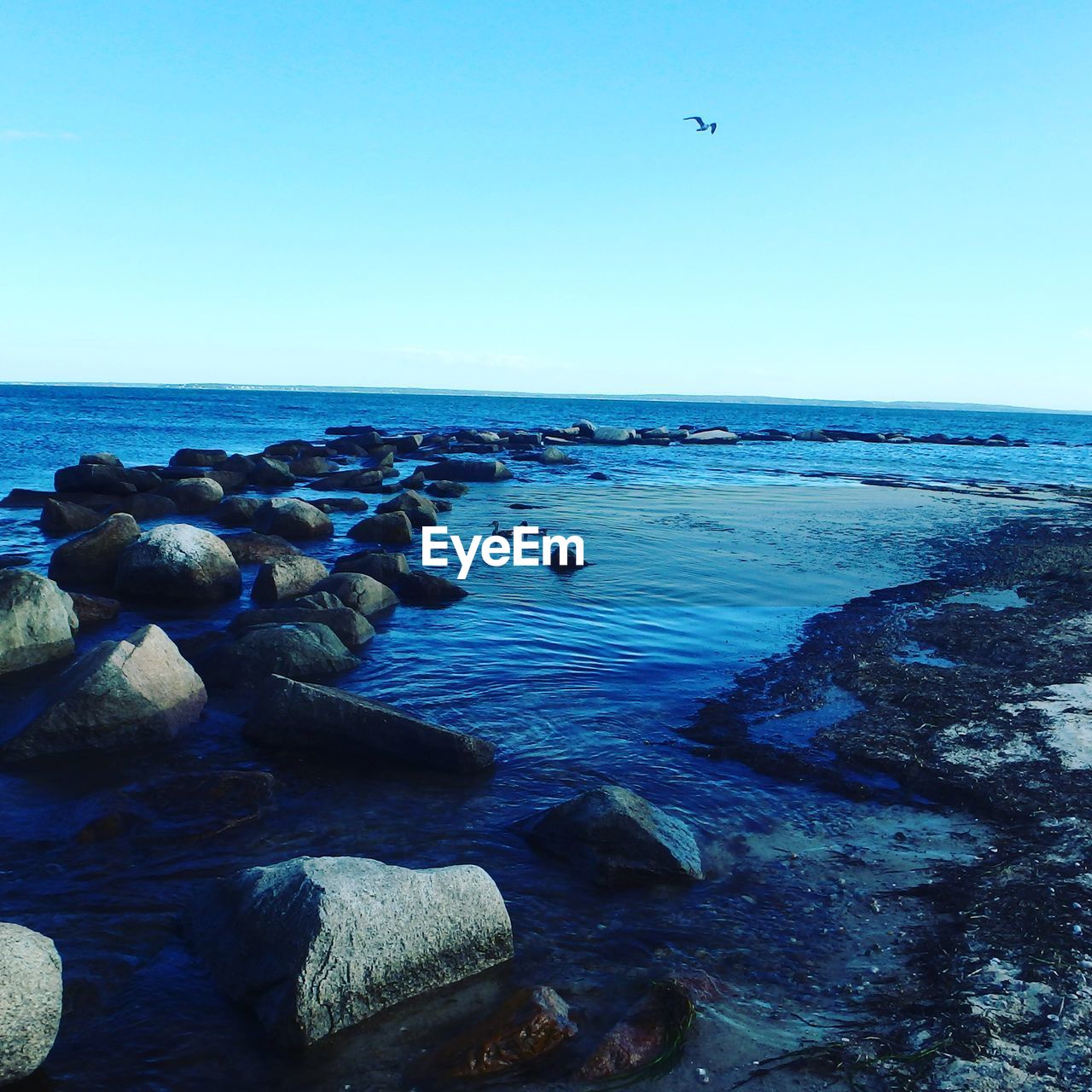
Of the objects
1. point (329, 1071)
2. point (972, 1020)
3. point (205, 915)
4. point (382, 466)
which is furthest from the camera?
point (382, 466)

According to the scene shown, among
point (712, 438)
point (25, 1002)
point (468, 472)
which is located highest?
point (712, 438)

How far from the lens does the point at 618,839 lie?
628cm

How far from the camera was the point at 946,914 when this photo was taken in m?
5.68

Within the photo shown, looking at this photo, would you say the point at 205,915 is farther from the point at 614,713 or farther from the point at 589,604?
the point at 589,604

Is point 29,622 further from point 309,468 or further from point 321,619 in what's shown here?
point 309,468

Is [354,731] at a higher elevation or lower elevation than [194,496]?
lower

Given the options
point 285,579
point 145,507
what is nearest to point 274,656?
point 285,579

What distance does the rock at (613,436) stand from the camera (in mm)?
61594

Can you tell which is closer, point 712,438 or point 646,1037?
point 646,1037

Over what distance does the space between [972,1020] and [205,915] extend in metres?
4.38

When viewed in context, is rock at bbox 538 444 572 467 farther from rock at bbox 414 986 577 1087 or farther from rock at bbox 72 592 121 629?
rock at bbox 414 986 577 1087

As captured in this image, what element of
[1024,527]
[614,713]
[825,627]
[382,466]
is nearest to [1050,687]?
[825,627]

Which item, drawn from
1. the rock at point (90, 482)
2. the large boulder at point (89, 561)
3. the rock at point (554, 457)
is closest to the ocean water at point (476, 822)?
the large boulder at point (89, 561)

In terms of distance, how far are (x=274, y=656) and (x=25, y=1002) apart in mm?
5866
